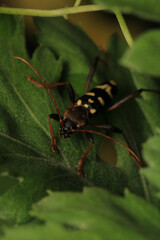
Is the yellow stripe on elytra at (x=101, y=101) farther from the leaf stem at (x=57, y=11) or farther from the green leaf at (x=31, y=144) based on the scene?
the leaf stem at (x=57, y=11)

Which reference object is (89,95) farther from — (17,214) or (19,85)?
(17,214)

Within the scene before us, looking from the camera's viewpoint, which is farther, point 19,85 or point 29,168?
point 19,85

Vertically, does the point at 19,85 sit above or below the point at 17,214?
above

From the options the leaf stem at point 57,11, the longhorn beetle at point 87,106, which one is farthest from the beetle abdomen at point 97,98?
the leaf stem at point 57,11

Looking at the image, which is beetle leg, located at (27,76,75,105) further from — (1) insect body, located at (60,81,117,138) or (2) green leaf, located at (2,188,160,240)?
(2) green leaf, located at (2,188,160,240)

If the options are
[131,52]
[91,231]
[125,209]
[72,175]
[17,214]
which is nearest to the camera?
[131,52]

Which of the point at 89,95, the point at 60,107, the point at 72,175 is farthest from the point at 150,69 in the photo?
the point at 89,95
